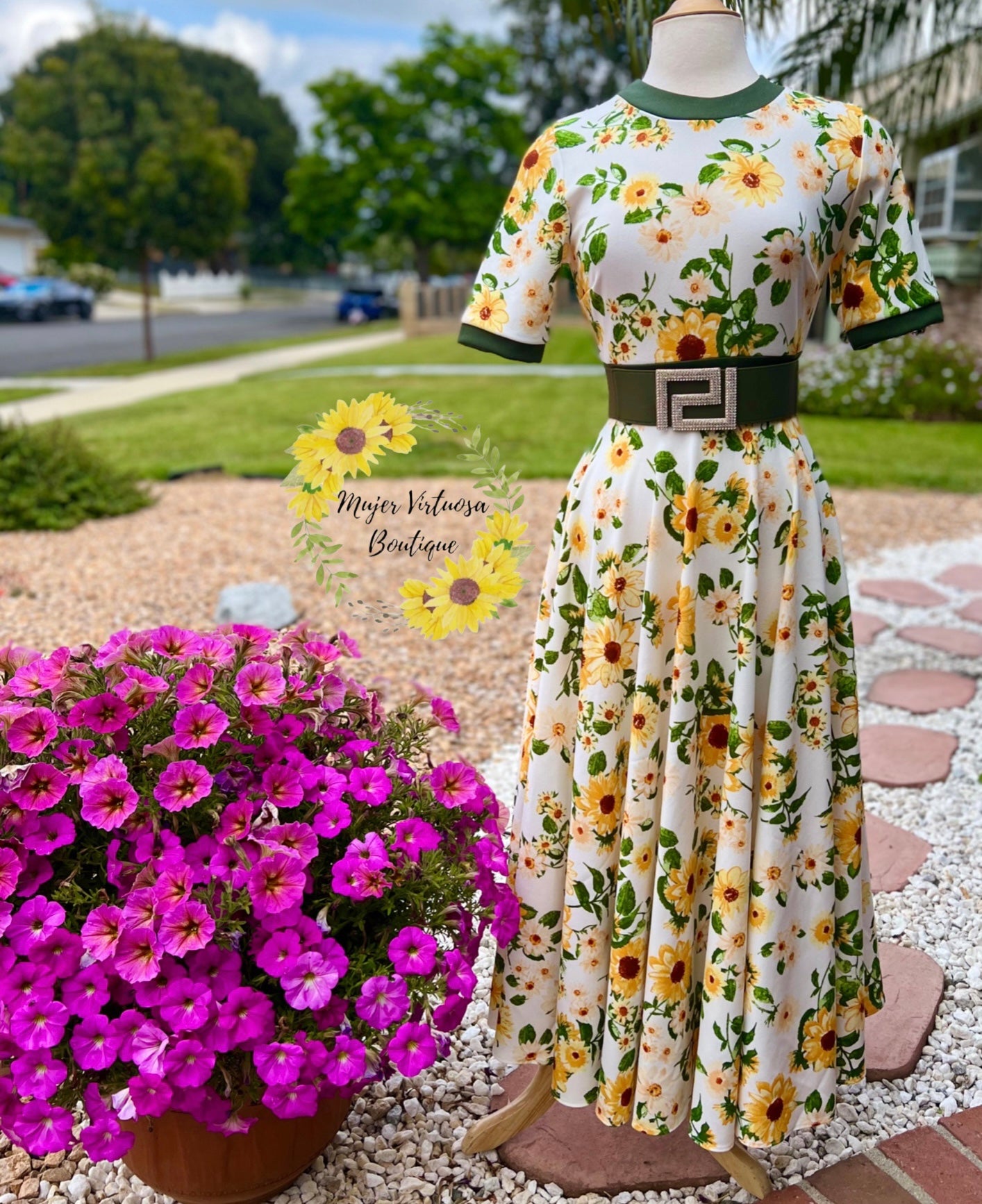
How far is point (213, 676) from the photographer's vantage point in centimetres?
167

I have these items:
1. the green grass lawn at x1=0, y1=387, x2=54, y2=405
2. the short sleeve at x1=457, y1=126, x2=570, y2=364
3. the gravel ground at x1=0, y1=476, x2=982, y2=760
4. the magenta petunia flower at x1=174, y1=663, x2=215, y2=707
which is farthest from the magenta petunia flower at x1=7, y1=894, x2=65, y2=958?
the green grass lawn at x1=0, y1=387, x2=54, y2=405

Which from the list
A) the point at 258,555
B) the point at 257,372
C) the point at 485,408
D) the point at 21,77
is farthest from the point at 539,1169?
the point at 21,77

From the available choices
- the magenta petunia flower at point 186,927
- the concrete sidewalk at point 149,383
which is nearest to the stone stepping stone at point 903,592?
the magenta petunia flower at point 186,927

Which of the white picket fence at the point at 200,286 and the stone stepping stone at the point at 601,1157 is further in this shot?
the white picket fence at the point at 200,286

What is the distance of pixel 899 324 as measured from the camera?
1.55 metres

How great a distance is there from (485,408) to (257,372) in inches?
215

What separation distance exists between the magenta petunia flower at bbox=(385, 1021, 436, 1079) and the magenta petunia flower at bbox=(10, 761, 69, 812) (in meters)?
0.59

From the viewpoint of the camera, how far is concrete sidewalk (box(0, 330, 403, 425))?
10914mm

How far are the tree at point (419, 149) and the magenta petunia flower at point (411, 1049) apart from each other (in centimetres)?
2717

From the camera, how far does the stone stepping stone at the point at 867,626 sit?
4363 millimetres

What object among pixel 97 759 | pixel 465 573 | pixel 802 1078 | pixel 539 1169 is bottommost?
pixel 539 1169

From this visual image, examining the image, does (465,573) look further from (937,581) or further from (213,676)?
(937,581)

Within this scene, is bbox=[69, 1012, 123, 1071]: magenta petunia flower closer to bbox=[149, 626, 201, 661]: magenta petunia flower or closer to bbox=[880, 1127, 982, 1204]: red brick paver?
bbox=[149, 626, 201, 661]: magenta petunia flower

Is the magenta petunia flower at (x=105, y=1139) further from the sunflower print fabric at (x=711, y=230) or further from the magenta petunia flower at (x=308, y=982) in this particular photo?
the sunflower print fabric at (x=711, y=230)
